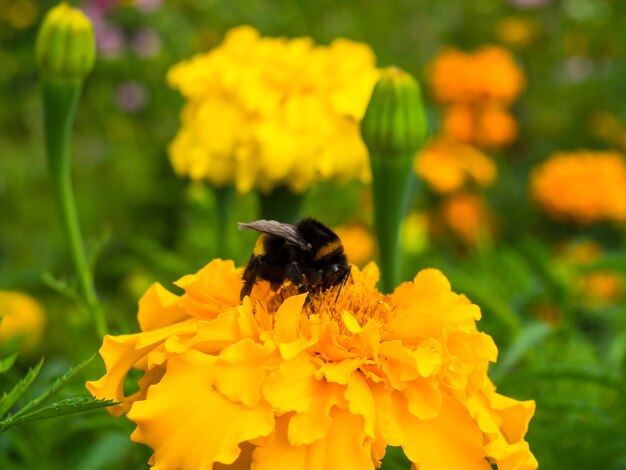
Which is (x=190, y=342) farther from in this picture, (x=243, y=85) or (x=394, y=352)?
(x=243, y=85)

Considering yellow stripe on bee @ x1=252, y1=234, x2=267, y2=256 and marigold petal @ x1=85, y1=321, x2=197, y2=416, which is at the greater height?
yellow stripe on bee @ x1=252, y1=234, x2=267, y2=256

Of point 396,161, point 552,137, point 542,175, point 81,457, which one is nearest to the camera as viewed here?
point 396,161

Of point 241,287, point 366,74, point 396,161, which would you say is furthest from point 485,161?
point 241,287

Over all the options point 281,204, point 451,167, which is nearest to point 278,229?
point 281,204

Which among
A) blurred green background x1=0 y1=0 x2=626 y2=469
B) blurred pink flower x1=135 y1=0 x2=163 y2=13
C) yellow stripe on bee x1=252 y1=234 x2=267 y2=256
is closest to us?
yellow stripe on bee x1=252 y1=234 x2=267 y2=256

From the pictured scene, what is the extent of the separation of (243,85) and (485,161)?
145 cm

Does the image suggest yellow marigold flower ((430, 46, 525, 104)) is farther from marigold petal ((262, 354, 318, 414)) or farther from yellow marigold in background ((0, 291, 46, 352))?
marigold petal ((262, 354, 318, 414))

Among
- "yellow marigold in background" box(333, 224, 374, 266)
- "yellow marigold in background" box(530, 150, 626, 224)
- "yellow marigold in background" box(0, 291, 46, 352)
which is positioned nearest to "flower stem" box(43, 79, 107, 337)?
"yellow marigold in background" box(0, 291, 46, 352)

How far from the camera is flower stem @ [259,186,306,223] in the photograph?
1.25 m

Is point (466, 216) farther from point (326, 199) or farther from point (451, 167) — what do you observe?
point (326, 199)

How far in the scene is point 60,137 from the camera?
1.00 meters

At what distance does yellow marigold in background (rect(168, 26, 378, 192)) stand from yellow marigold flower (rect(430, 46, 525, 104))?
137 centimetres

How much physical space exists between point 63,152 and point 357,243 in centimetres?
116

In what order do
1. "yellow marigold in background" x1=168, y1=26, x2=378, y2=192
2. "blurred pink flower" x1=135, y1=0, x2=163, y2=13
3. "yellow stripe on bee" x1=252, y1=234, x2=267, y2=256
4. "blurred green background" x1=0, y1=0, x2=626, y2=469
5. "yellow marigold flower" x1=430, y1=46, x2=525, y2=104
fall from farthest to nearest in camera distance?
"yellow marigold flower" x1=430, y1=46, x2=525, y2=104
"blurred pink flower" x1=135, y1=0, x2=163, y2=13
"yellow marigold in background" x1=168, y1=26, x2=378, y2=192
"blurred green background" x1=0, y1=0, x2=626, y2=469
"yellow stripe on bee" x1=252, y1=234, x2=267, y2=256
